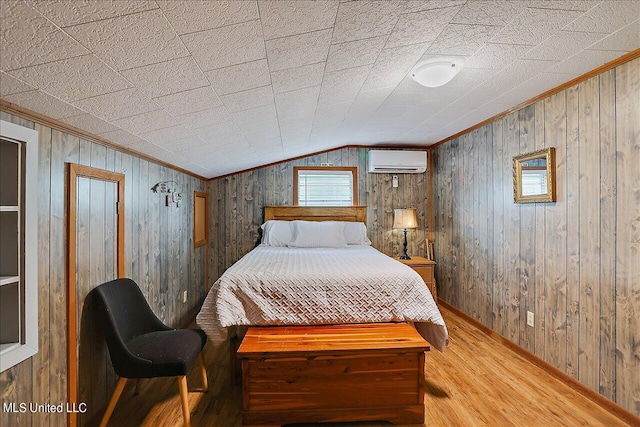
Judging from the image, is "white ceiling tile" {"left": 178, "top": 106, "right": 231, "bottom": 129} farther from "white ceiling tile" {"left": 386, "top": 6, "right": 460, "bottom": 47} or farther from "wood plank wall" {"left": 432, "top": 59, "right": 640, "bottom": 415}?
"wood plank wall" {"left": 432, "top": 59, "right": 640, "bottom": 415}

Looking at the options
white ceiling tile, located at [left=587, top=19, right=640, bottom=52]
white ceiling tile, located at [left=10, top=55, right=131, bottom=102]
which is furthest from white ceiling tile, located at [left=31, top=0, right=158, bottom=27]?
white ceiling tile, located at [left=587, top=19, right=640, bottom=52]

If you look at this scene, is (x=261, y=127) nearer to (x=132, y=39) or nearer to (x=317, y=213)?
(x=132, y=39)

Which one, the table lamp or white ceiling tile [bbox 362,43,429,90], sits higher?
white ceiling tile [bbox 362,43,429,90]

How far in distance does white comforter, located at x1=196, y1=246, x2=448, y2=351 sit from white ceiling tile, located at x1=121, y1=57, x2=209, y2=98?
1.29 meters

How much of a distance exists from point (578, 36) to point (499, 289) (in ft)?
7.46

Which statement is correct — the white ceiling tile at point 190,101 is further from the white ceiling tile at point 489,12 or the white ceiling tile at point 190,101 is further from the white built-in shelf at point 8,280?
the white ceiling tile at point 489,12

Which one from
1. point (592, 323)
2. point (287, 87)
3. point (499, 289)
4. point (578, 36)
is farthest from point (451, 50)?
point (499, 289)

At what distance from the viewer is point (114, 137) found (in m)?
1.96

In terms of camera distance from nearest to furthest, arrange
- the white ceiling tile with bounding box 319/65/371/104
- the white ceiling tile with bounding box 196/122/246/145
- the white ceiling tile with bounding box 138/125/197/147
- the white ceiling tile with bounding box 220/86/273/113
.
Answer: the white ceiling tile with bounding box 220/86/273/113, the white ceiling tile with bounding box 319/65/371/104, the white ceiling tile with bounding box 138/125/197/147, the white ceiling tile with bounding box 196/122/246/145

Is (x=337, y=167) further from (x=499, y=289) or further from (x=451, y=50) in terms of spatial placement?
(x=451, y=50)

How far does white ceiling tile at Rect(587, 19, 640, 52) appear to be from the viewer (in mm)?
1628

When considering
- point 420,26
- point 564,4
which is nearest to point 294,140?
point 420,26

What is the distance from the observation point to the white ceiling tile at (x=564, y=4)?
1376mm

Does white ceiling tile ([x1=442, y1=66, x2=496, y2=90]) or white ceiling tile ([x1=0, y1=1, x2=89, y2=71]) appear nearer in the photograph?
white ceiling tile ([x1=0, y1=1, x2=89, y2=71])
